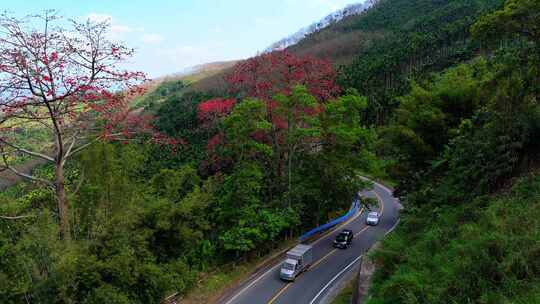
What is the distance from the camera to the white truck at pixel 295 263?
17.2m

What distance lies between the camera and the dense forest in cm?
685

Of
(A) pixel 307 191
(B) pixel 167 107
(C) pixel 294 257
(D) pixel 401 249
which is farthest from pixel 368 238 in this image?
(B) pixel 167 107

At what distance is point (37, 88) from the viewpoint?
5938 mm

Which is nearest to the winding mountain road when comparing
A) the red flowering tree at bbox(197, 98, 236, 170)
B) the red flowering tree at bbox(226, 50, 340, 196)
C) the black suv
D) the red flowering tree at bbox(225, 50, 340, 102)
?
the black suv

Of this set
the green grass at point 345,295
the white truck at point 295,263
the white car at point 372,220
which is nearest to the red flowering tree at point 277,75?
the white truck at point 295,263

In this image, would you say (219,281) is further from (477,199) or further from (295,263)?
(477,199)

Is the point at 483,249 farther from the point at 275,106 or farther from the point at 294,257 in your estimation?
the point at 275,106

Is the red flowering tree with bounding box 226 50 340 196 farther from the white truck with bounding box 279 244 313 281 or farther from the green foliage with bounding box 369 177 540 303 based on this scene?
the green foliage with bounding box 369 177 540 303

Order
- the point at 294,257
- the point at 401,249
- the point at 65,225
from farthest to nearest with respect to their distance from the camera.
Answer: the point at 294,257
the point at 401,249
the point at 65,225

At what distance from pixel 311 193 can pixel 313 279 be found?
5.10 metres

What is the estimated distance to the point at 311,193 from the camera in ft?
69.1

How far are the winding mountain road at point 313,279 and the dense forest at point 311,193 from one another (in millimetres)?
1845

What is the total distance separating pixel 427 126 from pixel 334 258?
9206mm

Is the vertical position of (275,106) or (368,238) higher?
(275,106)
